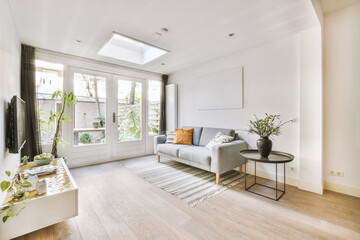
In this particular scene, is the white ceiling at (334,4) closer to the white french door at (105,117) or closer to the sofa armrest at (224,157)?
the sofa armrest at (224,157)

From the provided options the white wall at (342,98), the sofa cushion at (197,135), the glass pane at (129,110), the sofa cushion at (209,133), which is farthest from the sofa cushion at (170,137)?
the white wall at (342,98)

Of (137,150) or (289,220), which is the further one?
(137,150)

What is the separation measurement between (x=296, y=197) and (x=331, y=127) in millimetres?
1161

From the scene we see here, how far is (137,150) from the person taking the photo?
455cm

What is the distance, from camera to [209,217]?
1838 mm

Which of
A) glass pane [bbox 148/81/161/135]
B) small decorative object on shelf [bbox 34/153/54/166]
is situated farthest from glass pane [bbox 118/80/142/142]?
small decorative object on shelf [bbox 34/153/54/166]

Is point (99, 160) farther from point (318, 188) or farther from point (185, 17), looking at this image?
point (318, 188)

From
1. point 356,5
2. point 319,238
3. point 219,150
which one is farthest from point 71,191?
point 356,5

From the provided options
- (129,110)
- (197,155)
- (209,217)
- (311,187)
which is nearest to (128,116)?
(129,110)

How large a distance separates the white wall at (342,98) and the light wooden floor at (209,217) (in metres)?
0.38

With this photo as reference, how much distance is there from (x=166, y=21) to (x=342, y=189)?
136 inches

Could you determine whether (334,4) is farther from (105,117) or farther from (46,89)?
(46,89)

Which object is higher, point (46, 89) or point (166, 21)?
point (166, 21)

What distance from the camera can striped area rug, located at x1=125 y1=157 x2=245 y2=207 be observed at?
7.78 ft
